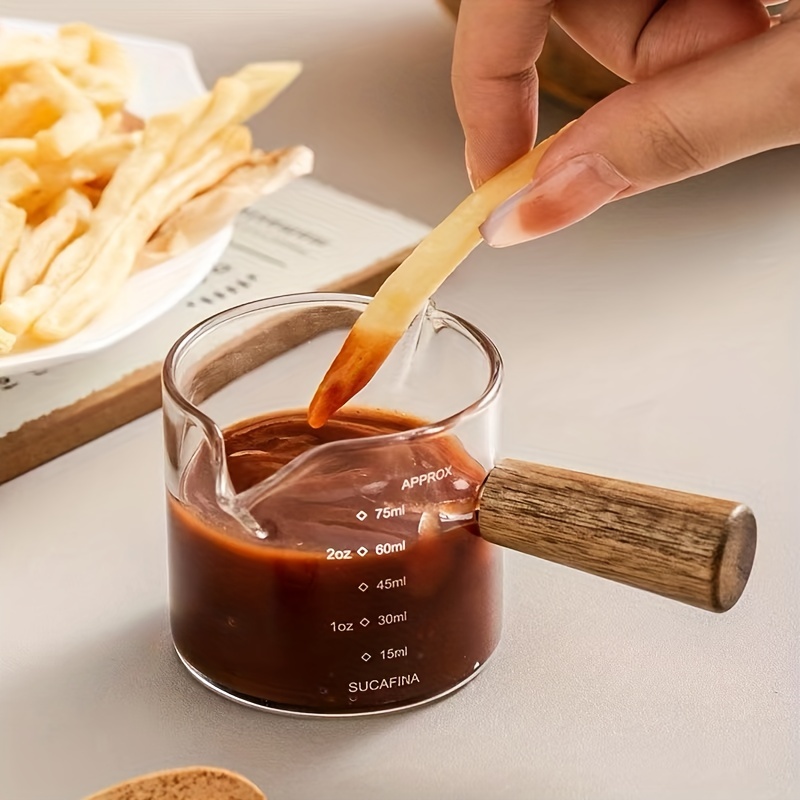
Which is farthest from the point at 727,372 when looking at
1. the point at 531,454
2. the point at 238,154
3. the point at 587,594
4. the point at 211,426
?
the point at 211,426

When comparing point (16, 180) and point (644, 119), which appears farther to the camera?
point (16, 180)

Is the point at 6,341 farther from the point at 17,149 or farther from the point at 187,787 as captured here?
the point at 187,787

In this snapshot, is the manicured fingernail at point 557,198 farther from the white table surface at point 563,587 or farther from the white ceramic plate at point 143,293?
the white ceramic plate at point 143,293

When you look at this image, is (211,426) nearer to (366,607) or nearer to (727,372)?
(366,607)

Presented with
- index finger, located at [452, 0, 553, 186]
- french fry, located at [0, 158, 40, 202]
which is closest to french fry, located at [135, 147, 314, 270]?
french fry, located at [0, 158, 40, 202]

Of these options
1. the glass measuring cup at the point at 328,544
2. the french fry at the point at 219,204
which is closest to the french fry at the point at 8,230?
the french fry at the point at 219,204

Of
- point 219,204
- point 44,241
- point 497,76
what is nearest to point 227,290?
point 219,204
